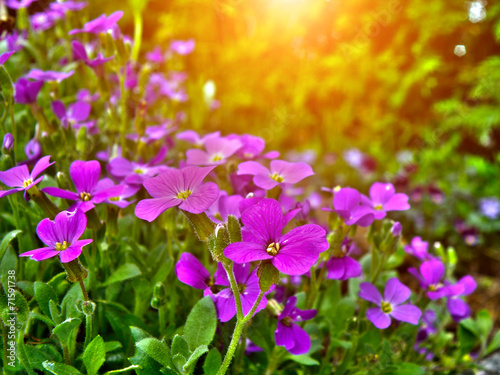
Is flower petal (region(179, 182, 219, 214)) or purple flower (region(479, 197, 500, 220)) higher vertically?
flower petal (region(179, 182, 219, 214))

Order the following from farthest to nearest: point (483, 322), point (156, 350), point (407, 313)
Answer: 1. point (483, 322)
2. point (407, 313)
3. point (156, 350)

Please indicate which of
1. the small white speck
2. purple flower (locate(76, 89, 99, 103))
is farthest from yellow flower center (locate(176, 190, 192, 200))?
the small white speck

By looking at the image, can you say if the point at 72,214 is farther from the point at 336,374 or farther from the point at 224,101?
the point at 224,101

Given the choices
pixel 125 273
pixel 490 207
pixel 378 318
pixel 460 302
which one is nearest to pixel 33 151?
pixel 125 273

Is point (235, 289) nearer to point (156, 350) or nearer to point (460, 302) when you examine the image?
point (156, 350)

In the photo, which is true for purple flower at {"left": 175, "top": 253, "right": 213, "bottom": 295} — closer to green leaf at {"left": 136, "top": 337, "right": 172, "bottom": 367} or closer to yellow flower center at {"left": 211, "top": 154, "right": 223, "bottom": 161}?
green leaf at {"left": 136, "top": 337, "right": 172, "bottom": 367}

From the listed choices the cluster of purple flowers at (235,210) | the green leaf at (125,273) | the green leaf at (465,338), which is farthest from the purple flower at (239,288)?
the green leaf at (465,338)
